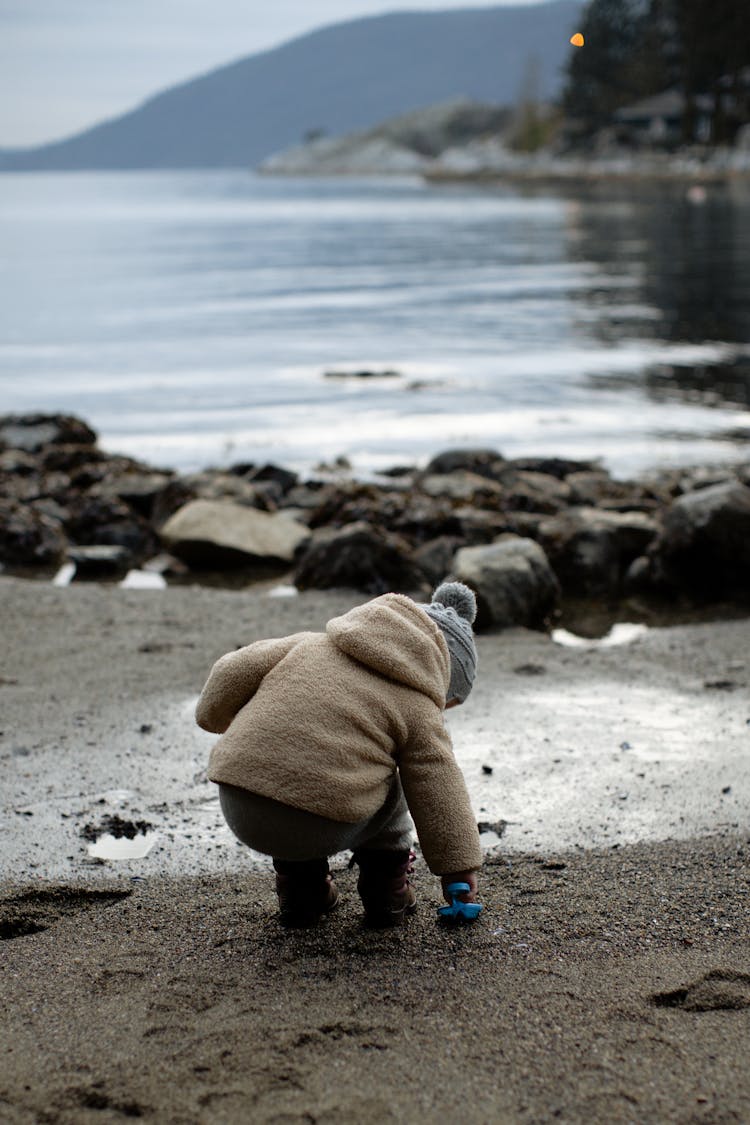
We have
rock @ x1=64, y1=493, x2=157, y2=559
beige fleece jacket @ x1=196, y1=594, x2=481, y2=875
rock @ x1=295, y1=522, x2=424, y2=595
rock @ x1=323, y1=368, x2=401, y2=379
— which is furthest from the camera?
rock @ x1=323, y1=368, x2=401, y2=379

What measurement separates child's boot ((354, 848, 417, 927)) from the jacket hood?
0.41 metres

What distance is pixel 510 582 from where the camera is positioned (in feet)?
21.3

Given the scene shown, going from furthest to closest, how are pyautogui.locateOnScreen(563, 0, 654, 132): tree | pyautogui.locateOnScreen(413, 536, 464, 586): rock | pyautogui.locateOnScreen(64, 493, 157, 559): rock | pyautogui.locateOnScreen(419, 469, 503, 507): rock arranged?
pyautogui.locateOnScreen(563, 0, 654, 132): tree, pyautogui.locateOnScreen(419, 469, 503, 507): rock, pyautogui.locateOnScreen(64, 493, 157, 559): rock, pyautogui.locateOnScreen(413, 536, 464, 586): rock

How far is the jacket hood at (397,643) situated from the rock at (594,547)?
450cm

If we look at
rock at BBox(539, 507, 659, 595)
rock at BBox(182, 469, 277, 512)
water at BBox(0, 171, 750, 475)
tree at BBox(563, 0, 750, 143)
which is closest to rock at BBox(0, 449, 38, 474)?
water at BBox(0, 171, 750, 475)

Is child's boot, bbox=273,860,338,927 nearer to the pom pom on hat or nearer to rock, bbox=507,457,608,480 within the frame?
the pom pom on hat

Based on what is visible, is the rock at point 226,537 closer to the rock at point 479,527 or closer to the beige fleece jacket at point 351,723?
the rock at point 479,527

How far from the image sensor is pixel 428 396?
15.7 meters

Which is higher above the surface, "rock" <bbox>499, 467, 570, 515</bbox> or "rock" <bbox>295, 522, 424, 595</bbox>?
"rock" <bbox>295, 522, 424, 595</bbox>

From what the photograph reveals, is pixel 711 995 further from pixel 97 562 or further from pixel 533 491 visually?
pixel 533 491

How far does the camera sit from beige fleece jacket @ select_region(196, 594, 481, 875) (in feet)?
9.11

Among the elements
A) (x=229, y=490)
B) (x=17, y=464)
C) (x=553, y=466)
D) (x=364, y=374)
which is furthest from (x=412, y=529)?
(x=364, y=374)

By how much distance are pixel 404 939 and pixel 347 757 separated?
52 cm

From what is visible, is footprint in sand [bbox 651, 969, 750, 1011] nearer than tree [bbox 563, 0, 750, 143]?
Yes
